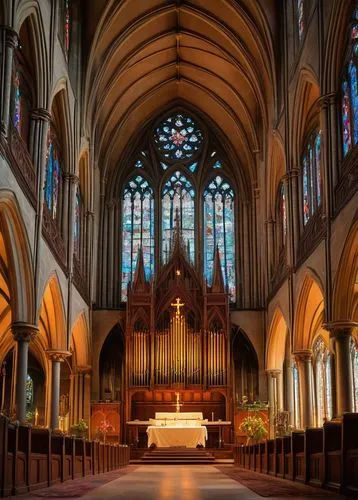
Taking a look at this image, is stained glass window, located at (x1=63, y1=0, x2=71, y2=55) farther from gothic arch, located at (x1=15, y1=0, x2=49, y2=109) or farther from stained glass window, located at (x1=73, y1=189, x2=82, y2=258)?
stained glass window, located at (x1=73, y1=189, x2=82, y2=258)

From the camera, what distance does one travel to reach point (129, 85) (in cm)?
3494

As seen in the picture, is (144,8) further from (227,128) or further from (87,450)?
(87,450)

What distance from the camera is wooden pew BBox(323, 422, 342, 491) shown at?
35.8 feet

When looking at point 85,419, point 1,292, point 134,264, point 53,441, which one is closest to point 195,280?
point 134,264

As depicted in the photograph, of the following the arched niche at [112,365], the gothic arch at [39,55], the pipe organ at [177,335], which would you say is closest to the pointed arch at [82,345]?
the pipe organ at [177,335]

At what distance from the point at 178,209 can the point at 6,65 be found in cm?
2100

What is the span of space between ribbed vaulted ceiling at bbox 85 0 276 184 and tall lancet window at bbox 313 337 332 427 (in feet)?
29.8

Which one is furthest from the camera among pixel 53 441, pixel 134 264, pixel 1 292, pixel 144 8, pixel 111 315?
pixel 134 264

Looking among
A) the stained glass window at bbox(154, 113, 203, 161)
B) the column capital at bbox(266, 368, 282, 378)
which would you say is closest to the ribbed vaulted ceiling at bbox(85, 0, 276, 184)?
the stained glass window at bbox(154, 113, 203, 161)

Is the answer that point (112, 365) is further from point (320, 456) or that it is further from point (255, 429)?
point (320, 456)

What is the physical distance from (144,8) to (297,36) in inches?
321

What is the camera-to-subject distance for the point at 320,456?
1198cm

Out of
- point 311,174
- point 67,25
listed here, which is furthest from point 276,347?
point 67,25

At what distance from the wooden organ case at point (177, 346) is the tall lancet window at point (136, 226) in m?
2.66
